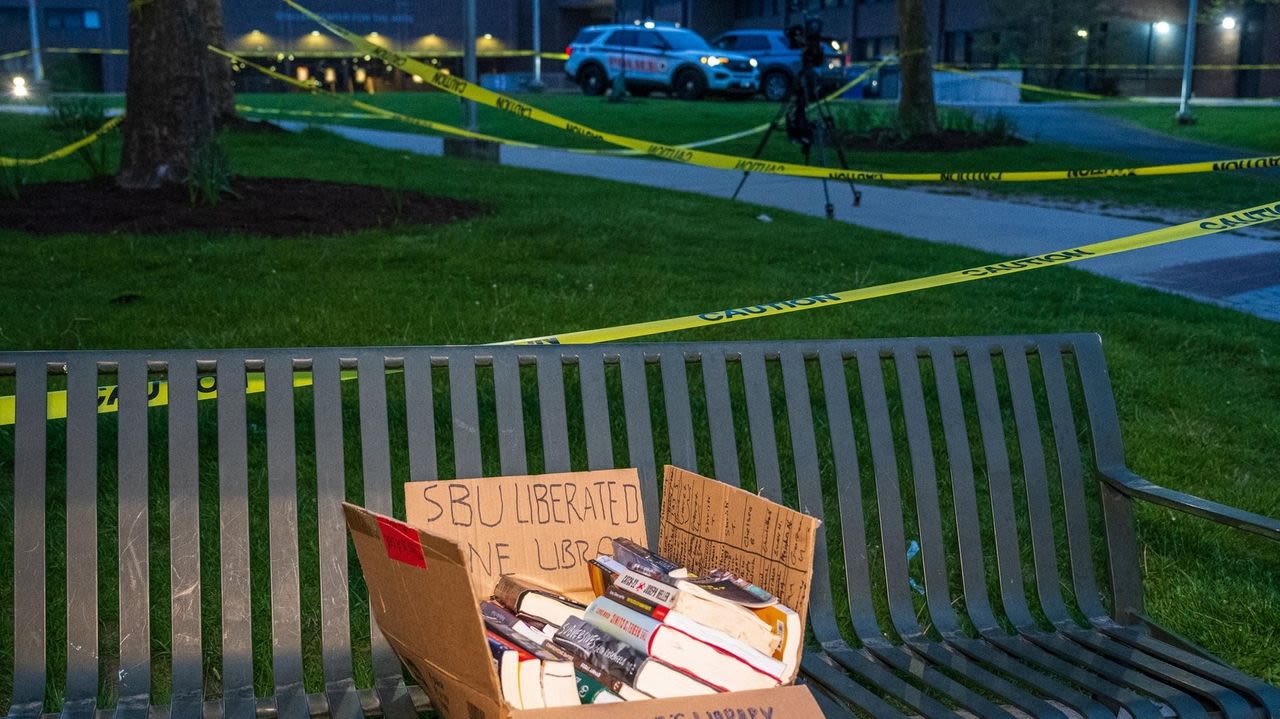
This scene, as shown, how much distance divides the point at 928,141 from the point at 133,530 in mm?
17351

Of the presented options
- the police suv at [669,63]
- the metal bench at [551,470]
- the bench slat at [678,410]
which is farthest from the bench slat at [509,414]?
the police suv at [669,63]

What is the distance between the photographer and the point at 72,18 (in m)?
53.8

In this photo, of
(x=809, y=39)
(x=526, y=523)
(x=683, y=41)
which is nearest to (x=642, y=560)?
(x=526, y=523)

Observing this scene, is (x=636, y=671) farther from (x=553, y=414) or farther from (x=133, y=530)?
(x=133, y=530)

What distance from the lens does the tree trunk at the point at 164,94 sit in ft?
32.7

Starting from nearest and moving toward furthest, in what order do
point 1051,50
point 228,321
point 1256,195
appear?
point 228,321 → point 1256,195 → point 1051,50

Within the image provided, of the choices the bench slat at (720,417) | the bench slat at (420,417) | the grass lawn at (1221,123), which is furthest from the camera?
the grass lawn at (1221,123)

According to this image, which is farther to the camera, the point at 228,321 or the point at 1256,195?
the point at 1256,195

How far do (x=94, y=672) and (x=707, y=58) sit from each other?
107 feet

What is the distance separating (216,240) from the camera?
8906 mm

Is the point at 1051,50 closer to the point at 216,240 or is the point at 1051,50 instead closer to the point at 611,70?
the point at 611,70

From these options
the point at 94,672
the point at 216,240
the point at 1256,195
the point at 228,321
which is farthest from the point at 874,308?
the point at 1256,195

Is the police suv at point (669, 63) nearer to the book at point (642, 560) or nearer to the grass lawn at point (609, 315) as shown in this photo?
the grass lawn at point (609, 315)

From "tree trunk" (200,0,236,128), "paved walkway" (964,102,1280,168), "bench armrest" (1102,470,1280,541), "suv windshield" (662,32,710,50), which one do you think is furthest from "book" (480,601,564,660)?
"suv windshield" (662,32,710,50)
